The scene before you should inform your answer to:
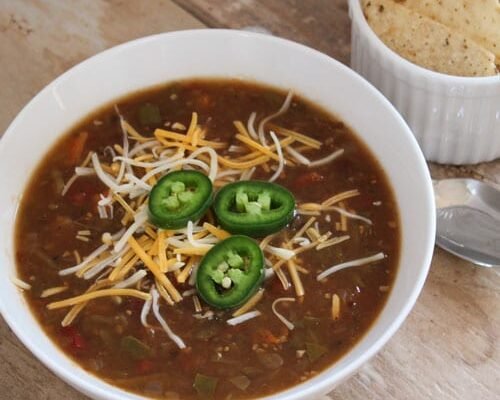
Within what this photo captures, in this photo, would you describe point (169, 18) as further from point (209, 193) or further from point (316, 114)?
point (209, 193)

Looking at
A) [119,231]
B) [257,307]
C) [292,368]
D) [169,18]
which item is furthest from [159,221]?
[169,18]

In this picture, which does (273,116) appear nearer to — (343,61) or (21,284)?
(343,61)

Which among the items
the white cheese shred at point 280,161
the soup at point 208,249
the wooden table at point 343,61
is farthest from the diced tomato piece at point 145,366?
the white cheese shred at point 280,161

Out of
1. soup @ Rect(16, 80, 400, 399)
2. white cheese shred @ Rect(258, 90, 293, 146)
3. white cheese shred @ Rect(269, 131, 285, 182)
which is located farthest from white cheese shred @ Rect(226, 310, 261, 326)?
white cheese shred @ Rect(258, 90, 293, 146)

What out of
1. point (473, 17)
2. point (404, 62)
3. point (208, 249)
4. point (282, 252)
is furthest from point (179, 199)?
point (473, 17)

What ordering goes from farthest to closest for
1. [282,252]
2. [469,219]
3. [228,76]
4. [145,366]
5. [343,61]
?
[343,61], [228,76], [469,219], [282,252], [145,366]

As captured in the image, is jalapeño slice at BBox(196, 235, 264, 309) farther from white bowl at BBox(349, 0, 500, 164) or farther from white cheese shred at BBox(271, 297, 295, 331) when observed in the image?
Answer: white bowl at BBox(349, 0, 500, 164)
